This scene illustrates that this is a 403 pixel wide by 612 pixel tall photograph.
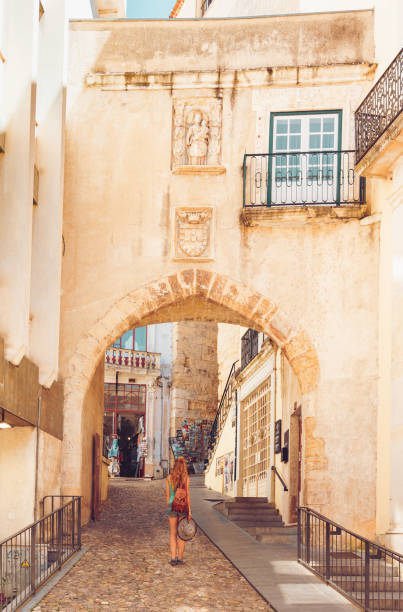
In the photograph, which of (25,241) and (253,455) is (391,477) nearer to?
(25,241)

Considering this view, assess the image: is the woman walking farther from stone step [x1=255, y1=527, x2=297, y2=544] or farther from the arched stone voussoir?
the arched stone voussoir

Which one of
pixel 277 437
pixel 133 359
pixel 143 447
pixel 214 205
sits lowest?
pixel 143 447

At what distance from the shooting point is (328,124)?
14562mm

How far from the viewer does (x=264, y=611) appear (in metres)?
8.84

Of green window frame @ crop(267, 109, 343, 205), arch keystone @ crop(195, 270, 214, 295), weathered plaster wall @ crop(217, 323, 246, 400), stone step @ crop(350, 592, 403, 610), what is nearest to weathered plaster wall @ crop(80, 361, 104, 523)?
arch keystone @ crop(195, 270, 214, 295)

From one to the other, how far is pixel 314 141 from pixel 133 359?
666 inches

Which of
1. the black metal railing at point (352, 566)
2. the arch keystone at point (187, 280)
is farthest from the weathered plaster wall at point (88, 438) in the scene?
the black metal railing at point (352, 566)

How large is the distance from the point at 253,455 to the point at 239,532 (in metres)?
5.44

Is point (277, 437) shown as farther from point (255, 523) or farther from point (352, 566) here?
point (352, 566)

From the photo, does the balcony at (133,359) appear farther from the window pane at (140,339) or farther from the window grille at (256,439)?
the window grille at (256,439)

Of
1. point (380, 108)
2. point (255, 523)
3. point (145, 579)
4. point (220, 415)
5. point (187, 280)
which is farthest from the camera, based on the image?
point (220, 415)

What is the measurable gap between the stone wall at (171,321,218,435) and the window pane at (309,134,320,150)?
17225 millimetres

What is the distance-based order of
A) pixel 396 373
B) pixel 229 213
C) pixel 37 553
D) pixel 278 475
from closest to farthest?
pixel 37 553
pixel 396 373
pixel 229 213
pixel 278 475

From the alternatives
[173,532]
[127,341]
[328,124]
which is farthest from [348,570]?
[127,341]
